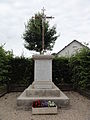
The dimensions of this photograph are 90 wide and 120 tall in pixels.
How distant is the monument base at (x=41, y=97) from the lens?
5.74 meters

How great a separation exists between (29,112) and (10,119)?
0.86 m

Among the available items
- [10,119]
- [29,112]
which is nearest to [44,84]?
[29,112]

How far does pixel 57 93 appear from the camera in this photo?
6387 mm

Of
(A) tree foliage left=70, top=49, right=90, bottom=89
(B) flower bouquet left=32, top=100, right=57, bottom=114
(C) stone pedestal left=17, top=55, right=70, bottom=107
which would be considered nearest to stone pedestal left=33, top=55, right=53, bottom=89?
(C) stone pedestal left=17, top=55, right=70, bottom=107

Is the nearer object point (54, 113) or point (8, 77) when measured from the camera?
point (54, 113)

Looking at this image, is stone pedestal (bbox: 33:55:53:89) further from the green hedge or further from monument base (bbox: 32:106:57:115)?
the green hedge

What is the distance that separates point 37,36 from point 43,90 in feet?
35.4

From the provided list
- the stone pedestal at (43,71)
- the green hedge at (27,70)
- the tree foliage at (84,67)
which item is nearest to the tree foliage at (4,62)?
the green hedge at (27,70)

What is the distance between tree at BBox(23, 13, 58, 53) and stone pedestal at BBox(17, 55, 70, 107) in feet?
32.0

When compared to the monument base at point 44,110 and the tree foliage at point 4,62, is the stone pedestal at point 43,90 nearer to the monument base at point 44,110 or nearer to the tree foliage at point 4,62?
the monument base at point 44,110

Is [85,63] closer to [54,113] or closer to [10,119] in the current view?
[54,113]

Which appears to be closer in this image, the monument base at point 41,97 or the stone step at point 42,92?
the monument base at point 41,97

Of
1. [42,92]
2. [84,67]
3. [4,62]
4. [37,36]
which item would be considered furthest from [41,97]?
[37,36]

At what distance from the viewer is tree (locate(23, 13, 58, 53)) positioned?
16.6 meters
